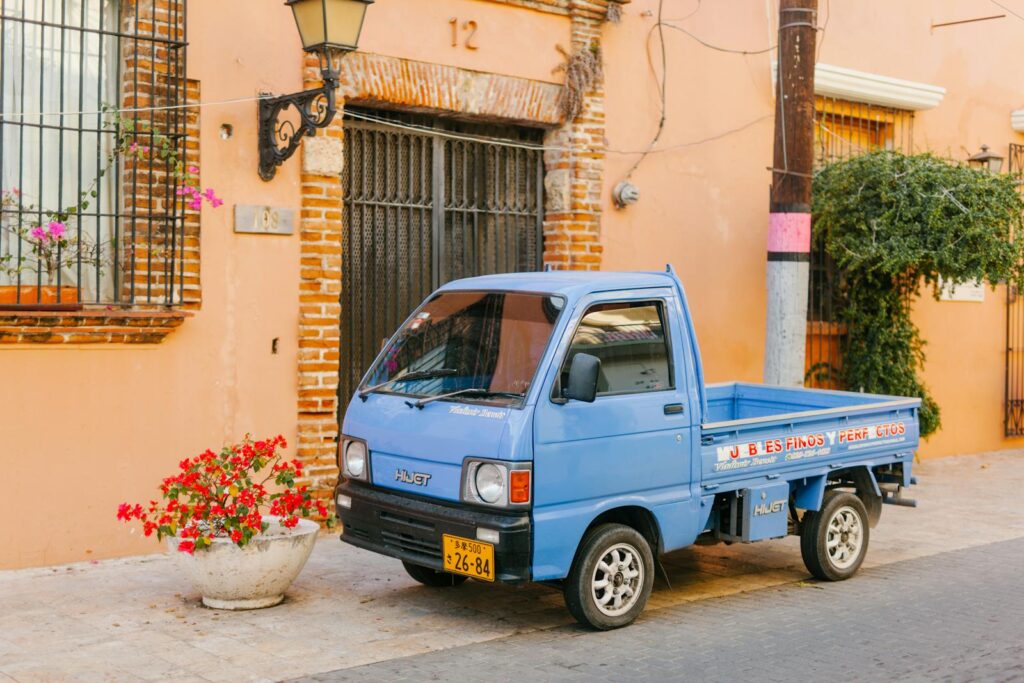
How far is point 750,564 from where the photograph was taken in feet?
27.8

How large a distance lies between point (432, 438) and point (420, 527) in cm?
47

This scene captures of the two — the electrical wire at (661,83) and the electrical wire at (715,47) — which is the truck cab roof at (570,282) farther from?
the electrical wire at (715,47)

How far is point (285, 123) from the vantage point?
8789 mm

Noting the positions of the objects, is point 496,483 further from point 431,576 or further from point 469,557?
point 431,576

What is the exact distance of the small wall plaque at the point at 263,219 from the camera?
28.3 ft

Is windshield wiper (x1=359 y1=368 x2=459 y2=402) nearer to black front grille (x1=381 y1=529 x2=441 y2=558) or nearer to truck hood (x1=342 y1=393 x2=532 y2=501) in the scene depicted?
truck hood (x1=342 y1=393 x2=532 y2=501)

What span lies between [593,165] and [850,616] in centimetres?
487

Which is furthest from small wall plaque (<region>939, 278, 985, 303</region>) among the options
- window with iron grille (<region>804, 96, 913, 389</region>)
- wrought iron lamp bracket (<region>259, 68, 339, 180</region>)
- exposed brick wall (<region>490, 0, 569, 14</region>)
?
wrought iron lamp bracket (<region>259, 68, 339, 180</region>)

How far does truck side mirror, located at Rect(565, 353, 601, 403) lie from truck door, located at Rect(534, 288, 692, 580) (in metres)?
0.14

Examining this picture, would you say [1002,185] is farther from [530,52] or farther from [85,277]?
[85,277]

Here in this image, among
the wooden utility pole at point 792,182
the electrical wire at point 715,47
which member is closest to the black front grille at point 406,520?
the wooden utility pole at point 792,182

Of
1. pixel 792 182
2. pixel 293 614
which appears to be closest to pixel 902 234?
pixel 792 182

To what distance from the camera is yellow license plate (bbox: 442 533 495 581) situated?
623cm

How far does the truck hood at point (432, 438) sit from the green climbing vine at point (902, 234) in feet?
19.9
